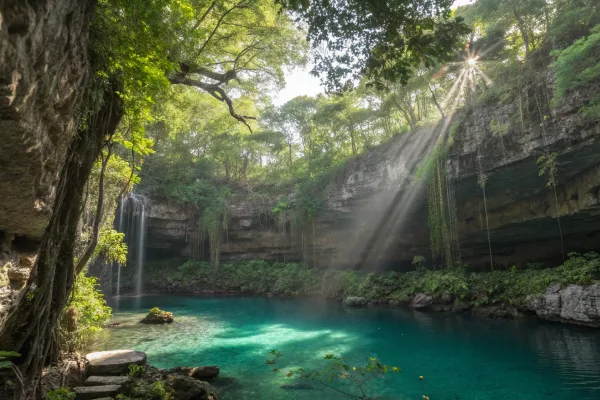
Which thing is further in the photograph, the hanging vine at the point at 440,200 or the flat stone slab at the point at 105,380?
the hanging vine at the point at 440,200

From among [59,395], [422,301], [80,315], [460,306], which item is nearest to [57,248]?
[59,395]

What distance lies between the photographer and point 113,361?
21.4 ft

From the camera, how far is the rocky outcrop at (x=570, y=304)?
9.78 m

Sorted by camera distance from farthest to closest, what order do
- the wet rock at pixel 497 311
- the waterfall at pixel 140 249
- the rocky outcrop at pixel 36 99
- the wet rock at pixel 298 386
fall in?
the waterfall at pixel 140 249 → the wet rock at pixel 497 311 → the wet rock at pixel 298 386 → the rocky outcrop at pixel 36 99

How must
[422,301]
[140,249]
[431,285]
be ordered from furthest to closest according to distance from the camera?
[140,249], [431,285], [422,301]

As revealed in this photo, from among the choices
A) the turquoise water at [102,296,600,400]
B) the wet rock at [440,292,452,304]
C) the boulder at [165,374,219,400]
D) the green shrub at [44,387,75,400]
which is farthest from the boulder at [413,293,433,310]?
the green shrub at [44,387,75,400]

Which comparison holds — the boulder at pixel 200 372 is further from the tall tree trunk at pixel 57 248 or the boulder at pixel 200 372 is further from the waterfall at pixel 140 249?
the waterfall at pixel 140 249

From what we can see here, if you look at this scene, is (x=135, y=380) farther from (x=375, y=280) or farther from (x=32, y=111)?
(x=375, y=280)

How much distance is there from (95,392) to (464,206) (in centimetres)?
1642

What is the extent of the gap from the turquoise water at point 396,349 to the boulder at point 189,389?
0.65 metres

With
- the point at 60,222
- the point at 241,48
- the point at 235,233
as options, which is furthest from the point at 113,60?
the point at 235,233

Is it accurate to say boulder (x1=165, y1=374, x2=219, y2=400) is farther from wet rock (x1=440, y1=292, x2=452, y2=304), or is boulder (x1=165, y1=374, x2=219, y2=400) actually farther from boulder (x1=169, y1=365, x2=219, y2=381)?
wet rock (x1=440, y1=292, x2=452, y2=304)

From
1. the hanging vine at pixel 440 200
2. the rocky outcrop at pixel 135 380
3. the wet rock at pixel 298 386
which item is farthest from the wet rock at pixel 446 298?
the rocky outcrop at pixel 135 380

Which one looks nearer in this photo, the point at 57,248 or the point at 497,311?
the point at 57,248
